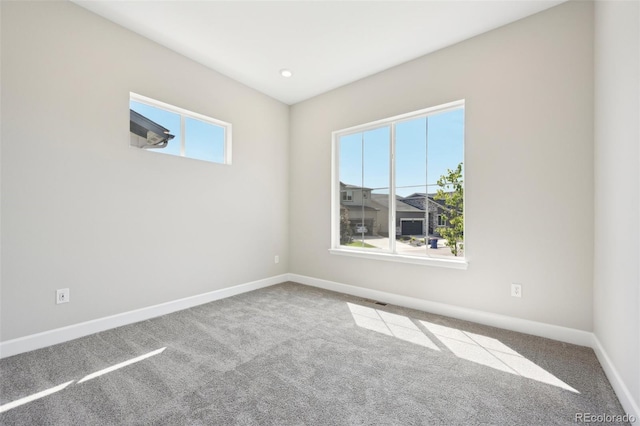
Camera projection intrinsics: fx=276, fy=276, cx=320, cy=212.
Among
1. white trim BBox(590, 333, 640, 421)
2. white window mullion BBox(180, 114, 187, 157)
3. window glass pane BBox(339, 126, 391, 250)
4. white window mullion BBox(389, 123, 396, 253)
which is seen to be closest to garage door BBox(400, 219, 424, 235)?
white window mullion BBox(389, 123, 396, 253)

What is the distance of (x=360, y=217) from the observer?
151 inches

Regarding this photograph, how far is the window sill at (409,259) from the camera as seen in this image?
2.83m

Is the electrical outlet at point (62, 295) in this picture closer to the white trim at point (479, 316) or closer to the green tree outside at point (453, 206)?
the white trim at point (479, 316)

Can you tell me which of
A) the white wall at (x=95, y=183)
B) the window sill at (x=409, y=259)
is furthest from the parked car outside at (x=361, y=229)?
the white wall at (x=95, y=183)

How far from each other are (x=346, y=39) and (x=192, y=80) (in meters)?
1.81

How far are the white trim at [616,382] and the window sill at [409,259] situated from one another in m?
1.06

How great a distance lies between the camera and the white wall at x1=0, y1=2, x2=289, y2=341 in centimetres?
210

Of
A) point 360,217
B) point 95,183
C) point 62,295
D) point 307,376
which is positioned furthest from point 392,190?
point 62,295

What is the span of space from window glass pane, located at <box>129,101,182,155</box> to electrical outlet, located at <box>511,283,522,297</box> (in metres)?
3.70

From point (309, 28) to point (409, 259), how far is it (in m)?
2.62

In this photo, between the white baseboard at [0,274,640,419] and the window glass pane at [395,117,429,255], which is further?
the window glass pane at [395,117,429,255]

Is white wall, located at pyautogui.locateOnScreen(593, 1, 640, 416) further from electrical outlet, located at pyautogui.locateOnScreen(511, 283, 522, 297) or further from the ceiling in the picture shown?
the ceiling

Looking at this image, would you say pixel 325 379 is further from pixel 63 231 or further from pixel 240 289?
pixel 63 231

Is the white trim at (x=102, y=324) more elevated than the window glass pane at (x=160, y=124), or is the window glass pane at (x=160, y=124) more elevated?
the window glass pane at (x=160, y=124)
